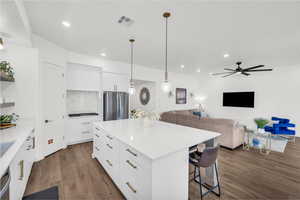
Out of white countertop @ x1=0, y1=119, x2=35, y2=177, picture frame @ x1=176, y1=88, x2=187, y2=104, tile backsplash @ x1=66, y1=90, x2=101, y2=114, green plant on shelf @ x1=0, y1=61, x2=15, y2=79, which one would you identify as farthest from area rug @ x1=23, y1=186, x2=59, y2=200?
picture frame @ x1=176, y1=88, x2=187, y2=104

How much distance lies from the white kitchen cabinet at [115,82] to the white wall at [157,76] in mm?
172

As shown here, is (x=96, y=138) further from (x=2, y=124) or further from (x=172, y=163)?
(x=172, y=163)

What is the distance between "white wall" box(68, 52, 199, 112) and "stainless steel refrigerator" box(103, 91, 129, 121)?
90 centimetres

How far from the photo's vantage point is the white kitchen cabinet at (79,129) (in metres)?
3.55

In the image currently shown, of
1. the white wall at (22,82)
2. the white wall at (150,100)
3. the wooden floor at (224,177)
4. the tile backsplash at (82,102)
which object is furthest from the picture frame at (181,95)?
the white wall at (22,82)

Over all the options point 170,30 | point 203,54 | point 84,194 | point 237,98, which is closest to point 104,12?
point 170,30

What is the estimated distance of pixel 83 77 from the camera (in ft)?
12.6

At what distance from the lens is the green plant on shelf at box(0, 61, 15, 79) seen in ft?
6.61

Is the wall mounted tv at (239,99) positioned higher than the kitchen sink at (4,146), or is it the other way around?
the wall mounted tv at (239,99)

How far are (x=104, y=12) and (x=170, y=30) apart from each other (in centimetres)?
123

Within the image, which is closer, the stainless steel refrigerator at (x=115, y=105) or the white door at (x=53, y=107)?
the white door at (x=53, y=107)

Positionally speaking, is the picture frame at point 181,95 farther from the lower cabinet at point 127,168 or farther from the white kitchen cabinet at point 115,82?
the lower cabinet at point 127,168

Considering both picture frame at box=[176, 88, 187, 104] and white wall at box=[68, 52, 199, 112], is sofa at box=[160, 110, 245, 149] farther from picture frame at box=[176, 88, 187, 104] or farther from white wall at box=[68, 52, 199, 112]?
picture frame at box=[176, 88, 187, 104]

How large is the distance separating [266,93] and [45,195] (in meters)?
7.90
